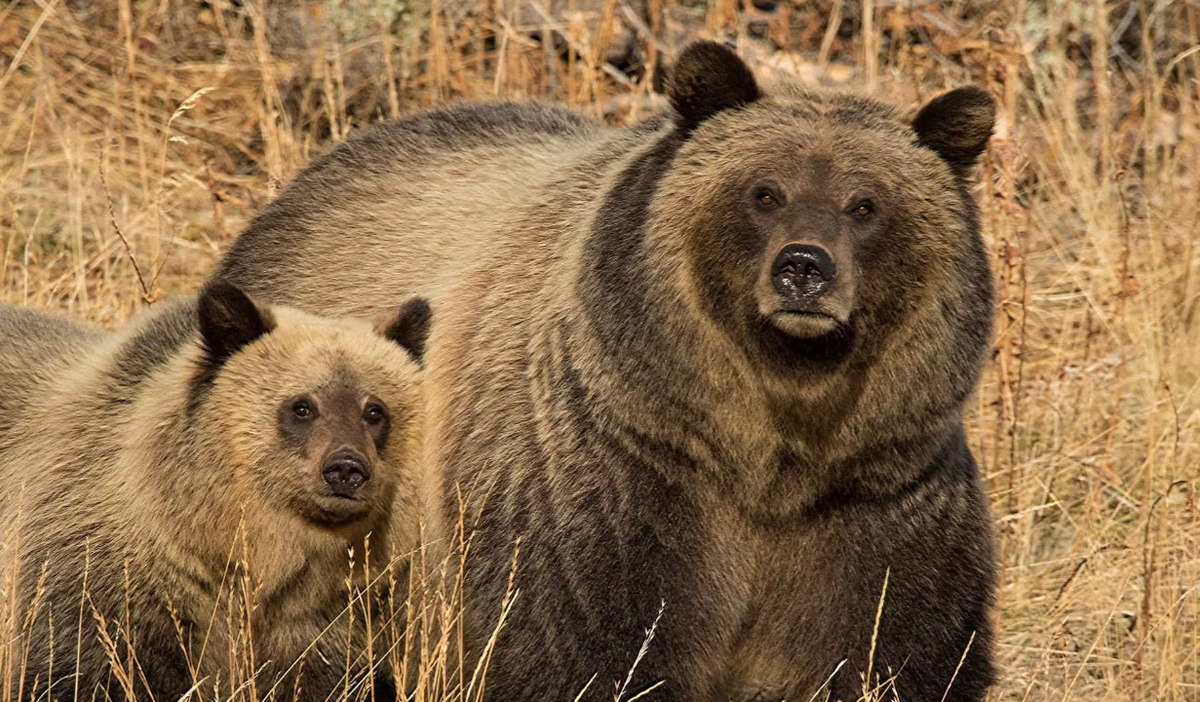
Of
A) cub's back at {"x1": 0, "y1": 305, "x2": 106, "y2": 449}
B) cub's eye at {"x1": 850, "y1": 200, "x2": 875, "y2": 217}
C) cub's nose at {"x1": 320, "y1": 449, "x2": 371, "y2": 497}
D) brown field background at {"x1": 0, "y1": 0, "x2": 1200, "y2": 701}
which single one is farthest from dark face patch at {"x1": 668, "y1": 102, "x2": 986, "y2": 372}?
cub's back at {"x1": 0, "y1": 305, "x2": 106, "y2": 449}

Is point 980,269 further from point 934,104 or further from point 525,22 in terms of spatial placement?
point 525,22

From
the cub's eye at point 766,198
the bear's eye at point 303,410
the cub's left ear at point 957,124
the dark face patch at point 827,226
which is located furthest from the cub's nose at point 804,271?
the bear's eye at point 303,410

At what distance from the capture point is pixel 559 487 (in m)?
4.94

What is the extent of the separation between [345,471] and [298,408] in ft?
0.99

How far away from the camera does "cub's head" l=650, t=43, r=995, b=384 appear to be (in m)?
4.67

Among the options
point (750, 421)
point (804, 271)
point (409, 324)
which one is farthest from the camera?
point (409, 324)

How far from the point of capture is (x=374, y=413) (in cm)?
527

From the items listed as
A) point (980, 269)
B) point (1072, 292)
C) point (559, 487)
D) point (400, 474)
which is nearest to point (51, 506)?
point (400, 474)

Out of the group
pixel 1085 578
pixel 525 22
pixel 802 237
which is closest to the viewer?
pixel 802 237

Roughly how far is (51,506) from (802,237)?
2.36 meters

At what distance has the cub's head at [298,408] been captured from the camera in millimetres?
5055

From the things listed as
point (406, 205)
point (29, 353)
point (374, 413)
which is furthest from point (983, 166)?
point (29, 353)

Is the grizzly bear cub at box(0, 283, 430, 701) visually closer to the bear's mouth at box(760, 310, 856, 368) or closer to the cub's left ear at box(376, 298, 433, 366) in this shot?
the cub's left ear at box(376, 298, 433, 366)

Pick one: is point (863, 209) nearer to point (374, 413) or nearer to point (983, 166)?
Result: point (374, 413)
